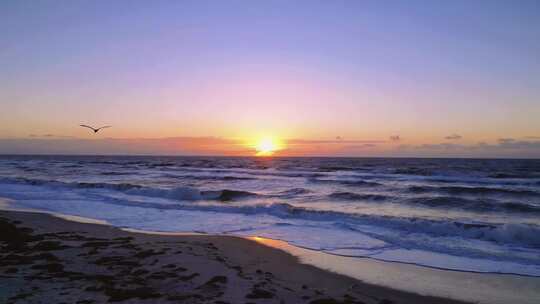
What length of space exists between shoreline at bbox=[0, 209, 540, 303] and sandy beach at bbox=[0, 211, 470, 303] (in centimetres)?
23

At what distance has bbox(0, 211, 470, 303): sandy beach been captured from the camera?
5555 mm

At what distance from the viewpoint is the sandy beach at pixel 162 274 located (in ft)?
18.2

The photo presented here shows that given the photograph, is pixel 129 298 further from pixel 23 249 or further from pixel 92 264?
pixel 23 249

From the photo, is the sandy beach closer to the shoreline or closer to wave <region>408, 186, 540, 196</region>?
the shoreline

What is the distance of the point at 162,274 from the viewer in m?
6.56

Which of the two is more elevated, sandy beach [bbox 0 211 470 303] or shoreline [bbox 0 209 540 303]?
sandy beach [bbox 0 211 470 303]

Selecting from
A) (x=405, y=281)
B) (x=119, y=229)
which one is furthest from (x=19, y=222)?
(x=405, y=281)

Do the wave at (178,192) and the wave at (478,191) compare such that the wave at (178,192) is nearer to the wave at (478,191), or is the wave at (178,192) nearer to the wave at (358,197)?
the wave at (358,197)

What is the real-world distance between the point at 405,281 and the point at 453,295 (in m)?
0.86

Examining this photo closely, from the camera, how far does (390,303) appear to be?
18.8 feet

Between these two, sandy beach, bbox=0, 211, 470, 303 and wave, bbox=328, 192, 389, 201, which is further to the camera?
wave, bbox=328, 192, 389, 201

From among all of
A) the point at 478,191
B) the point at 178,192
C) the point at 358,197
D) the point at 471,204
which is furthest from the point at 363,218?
the point at 478,191

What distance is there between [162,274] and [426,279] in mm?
4324

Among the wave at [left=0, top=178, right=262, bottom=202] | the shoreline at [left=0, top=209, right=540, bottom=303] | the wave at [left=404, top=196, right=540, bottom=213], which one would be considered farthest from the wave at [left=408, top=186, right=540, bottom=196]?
the shoreline at [left=0, top=209, right=540, bottom=303]
